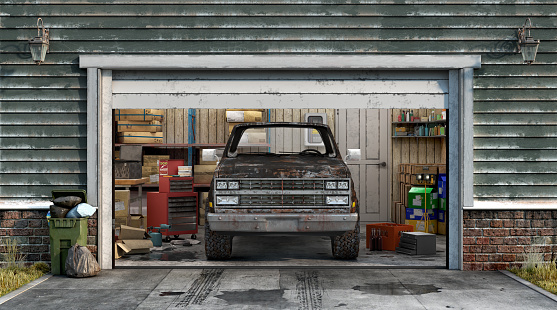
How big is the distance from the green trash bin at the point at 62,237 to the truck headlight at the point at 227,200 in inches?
62.7

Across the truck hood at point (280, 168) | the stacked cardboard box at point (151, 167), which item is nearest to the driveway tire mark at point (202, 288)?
the truck hood at point (280, 168)

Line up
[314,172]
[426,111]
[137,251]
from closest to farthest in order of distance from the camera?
[314,172] → [137,251] → [426,111]

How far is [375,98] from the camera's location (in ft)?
24.5

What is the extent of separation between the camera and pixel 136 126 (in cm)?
1220

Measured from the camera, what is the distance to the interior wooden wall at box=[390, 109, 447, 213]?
12.7 metres

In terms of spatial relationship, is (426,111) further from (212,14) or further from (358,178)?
(212,14)

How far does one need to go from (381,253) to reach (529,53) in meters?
3.42

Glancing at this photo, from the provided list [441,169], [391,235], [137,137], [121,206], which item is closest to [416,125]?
[441,169]

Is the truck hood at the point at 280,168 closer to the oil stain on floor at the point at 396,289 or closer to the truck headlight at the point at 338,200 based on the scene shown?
the truck headlight at the point at 338,200

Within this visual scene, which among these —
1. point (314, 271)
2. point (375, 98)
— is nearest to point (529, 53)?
point (375, 98)

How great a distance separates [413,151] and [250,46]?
21.2 feet

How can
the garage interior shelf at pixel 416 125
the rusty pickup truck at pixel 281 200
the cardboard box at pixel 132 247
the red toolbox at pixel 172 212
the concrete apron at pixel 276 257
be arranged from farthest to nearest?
the garage interior shelf at pixel 416 125
the red toolbox at pixel 172 212
the cardboard box at pixel 132 247
the concrete apron at pixel 276 257
the rusty pickup truck at pixel 281 200

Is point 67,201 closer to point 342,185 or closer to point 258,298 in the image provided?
point 258,298

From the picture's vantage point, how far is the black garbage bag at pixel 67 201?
6.95m
